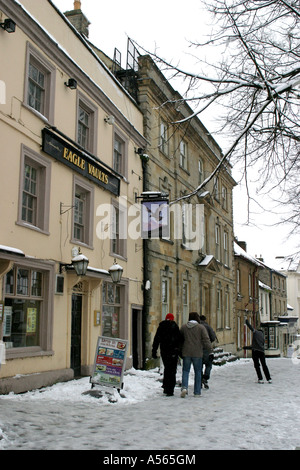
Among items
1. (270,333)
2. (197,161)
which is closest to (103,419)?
(197,161)

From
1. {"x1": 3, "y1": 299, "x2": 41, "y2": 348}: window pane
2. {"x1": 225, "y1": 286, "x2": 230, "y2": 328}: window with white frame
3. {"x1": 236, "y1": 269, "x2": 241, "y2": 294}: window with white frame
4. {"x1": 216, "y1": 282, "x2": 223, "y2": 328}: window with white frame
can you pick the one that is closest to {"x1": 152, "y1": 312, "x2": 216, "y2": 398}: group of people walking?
{"x1": 3, "y1": 299, "x2": 41, "y2": 348}: window pane

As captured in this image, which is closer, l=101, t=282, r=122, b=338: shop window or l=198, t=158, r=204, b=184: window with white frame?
l=101, t=282, r=122, b=338: shop window

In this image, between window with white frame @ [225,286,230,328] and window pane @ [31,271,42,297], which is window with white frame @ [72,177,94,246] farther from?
window with white frame @ [225,286,230,328]

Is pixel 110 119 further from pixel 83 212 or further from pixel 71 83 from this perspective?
pixel 83 212

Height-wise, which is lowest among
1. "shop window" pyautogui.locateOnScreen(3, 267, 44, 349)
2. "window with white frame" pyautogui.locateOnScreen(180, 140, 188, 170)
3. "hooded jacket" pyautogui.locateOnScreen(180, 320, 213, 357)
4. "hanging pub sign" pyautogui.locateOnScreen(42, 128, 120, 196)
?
"hooded jacket" pyautogui.locateOnScreen(180, 320, 213, 357)

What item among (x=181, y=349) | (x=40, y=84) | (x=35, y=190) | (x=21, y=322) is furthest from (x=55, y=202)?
(x=181, y=349)

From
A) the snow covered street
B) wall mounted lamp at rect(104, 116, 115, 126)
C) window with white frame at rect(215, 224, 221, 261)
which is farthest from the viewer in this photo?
window with white frame at rect(215, 224, 221, 261)

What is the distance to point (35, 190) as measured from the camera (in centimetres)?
1184

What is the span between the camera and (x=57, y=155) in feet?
40.4

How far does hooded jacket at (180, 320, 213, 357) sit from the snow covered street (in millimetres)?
966

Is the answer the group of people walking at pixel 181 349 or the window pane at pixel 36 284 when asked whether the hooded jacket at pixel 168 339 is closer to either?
the group of people walking at pixel 181 349

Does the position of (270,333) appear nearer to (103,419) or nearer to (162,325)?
(162,325)

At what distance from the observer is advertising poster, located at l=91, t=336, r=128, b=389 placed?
10172 millimetres

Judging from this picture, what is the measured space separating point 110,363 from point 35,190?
14.5 ft
